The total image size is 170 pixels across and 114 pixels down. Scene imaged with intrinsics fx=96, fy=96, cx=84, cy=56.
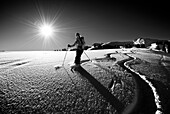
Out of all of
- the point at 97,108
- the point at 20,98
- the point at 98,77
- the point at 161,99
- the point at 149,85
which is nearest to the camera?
the point at 97,108

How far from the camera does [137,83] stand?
293 cm

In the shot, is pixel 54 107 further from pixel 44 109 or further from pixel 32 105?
pixel 32 105

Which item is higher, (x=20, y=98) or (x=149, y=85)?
(x=20, y=98)

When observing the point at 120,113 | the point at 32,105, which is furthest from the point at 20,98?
the point at 120,113

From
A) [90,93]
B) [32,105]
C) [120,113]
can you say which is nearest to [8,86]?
[32,105]

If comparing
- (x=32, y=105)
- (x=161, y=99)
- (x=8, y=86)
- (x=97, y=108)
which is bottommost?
(x=161, y=99)

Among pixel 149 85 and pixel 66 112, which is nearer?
pixel 66 112

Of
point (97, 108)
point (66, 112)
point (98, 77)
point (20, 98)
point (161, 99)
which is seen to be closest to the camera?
point (66, 112)

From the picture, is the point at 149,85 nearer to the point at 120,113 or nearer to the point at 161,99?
the point at 161,99

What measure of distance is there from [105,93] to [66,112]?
1.02 metres

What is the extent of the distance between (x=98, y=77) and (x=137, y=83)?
46.8 inches

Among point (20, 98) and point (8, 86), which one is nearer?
point (20, 98)

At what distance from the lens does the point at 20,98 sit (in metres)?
2.03

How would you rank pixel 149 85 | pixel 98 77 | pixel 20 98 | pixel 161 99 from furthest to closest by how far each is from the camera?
1. pixel 98 77
2. pixel 149 85
3. pixel 161 99
4. pixel 20 98
